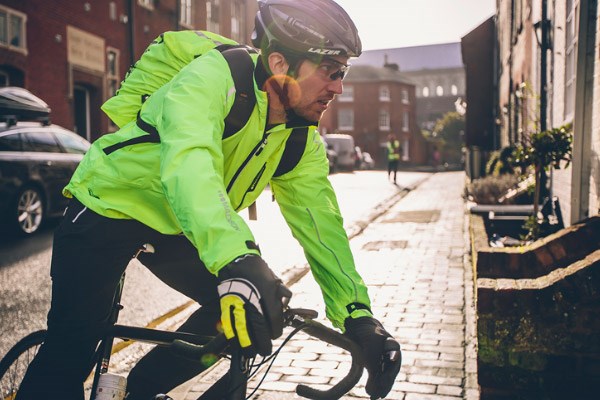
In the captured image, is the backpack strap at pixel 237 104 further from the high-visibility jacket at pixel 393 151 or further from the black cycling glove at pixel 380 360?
the high-visibility jacket at pixel 393 151

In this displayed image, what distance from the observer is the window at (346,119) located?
6988cm

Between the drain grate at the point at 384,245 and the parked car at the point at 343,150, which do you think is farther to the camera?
the parked car at the point at 343,150

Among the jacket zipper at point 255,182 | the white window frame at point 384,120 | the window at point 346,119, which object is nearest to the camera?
the jacket zipper at point 255,182

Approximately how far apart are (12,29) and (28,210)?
29.3 feet

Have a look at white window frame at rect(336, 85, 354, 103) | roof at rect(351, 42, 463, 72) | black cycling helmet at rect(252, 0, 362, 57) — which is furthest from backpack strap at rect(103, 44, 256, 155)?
roof at rect(351, 42, 463, 72)

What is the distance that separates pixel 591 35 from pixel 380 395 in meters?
5.20

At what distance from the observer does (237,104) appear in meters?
2.32

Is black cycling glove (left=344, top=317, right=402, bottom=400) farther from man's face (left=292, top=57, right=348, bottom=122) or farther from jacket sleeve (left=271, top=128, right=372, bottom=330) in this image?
man's face (left=292, top=57, right=348, bottom=122)

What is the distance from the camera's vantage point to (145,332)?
239cm

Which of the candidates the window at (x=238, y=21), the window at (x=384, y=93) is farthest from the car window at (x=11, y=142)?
the window at (x=384, y=93)

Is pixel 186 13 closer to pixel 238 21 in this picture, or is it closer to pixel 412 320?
pixel 238 21

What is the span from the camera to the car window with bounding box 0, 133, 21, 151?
9.80 meters

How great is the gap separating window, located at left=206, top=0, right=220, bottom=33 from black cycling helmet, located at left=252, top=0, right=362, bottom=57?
2801cm

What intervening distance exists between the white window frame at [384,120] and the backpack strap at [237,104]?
6788cm
